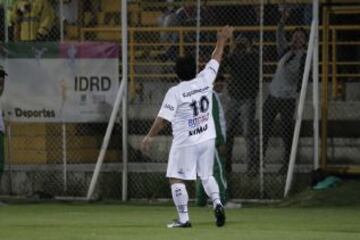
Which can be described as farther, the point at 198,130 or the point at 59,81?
the point at 59,81

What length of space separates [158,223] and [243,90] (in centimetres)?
527

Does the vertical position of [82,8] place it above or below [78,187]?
above

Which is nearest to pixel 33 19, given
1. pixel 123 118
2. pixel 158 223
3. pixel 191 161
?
pixel 123 118

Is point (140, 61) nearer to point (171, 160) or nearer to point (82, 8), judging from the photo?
point (82, 8)

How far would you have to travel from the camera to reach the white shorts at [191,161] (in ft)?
46.8

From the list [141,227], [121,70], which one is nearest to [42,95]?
[121,70]

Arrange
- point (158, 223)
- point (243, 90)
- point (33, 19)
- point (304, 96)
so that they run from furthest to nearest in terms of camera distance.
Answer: point (33, 19) → point (243, 90) → point (304, 96) → point (158, 223)

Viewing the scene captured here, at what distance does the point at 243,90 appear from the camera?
795 inches

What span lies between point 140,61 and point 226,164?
2.73 m

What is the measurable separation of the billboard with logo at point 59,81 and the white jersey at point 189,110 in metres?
6.04

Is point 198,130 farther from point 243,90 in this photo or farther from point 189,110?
point 243,90

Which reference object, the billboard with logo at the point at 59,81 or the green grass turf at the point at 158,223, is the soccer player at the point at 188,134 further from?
the billboard with logo at the point at 59,81

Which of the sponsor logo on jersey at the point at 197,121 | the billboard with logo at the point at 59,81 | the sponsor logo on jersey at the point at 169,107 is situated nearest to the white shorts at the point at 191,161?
the sponsor logo on jersey at the point at 197,121

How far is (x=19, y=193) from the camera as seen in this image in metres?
20.9
